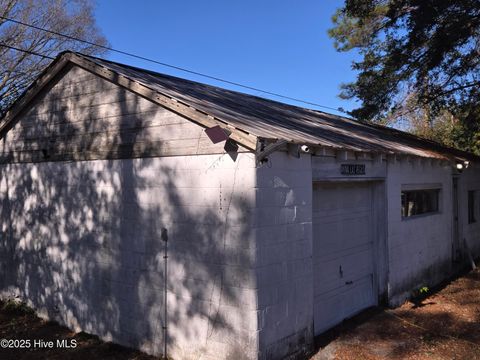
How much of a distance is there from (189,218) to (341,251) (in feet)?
9.14

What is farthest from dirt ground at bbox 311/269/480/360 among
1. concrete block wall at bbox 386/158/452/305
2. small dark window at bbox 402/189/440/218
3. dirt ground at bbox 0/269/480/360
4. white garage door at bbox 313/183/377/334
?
small dark window at bbox 402/189/440/218

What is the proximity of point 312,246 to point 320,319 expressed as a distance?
1.26m

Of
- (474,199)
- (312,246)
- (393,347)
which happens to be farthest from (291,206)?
(474,199)

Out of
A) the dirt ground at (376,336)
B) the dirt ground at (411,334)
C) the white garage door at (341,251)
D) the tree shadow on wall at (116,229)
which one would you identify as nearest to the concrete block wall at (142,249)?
the tree shadow on wall at (116,229)

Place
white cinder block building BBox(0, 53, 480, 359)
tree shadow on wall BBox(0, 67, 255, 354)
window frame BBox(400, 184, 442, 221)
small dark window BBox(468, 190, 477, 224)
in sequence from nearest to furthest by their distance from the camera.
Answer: white cinder block building BBox(0, 53, 480, 359) → tree shadow on wall BBox(0, 67, 255, 354) → window frame BBox(400, 184, 442, 221) → small dark window BBox(468, 190, 477, 224)

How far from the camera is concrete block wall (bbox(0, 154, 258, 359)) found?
5500 millimetres

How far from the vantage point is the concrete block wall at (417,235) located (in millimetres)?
8547

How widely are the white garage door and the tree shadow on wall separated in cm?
176

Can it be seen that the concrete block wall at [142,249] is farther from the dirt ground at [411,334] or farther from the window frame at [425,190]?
the window frame at [425,190]

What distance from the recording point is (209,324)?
5719mm

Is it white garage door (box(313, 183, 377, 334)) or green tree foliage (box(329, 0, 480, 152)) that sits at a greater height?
green tree foliage (box(329, 0, 480, 152))

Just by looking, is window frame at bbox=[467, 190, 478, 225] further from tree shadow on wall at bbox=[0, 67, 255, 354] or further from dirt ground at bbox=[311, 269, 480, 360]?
tree shadow on wall at bbox=[0, 67, 255, 354]

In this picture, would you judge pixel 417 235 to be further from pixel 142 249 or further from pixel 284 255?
pixel 142 249

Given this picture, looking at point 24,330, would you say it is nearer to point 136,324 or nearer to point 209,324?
point 136,324
